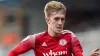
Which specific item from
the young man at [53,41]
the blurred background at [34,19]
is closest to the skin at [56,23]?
the young man at [53,41]

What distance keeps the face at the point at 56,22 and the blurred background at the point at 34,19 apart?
16.2ft

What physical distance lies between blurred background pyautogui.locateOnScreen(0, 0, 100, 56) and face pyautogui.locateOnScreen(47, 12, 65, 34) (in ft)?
16.2

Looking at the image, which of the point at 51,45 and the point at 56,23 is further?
the point at 51,45

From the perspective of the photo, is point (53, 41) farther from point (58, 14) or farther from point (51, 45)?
point (58, 14)

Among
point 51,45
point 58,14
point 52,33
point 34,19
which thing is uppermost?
point 34,19

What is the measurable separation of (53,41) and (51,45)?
1.7 inches

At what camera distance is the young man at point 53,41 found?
3639 mm

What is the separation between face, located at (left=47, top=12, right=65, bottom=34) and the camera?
3600 mm

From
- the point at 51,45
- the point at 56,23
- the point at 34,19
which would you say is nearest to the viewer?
the point at 56,23

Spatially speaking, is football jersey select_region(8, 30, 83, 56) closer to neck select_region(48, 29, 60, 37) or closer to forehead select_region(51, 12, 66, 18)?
neck select_region(48, 29, 60, 37)

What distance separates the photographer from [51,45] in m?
3.74

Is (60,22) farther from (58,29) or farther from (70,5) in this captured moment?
(70,5)

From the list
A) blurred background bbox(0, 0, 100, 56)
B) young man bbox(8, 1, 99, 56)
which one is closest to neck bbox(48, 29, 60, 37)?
young man bbox(8, 1, 99, 56)

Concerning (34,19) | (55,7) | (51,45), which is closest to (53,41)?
(51,45)
